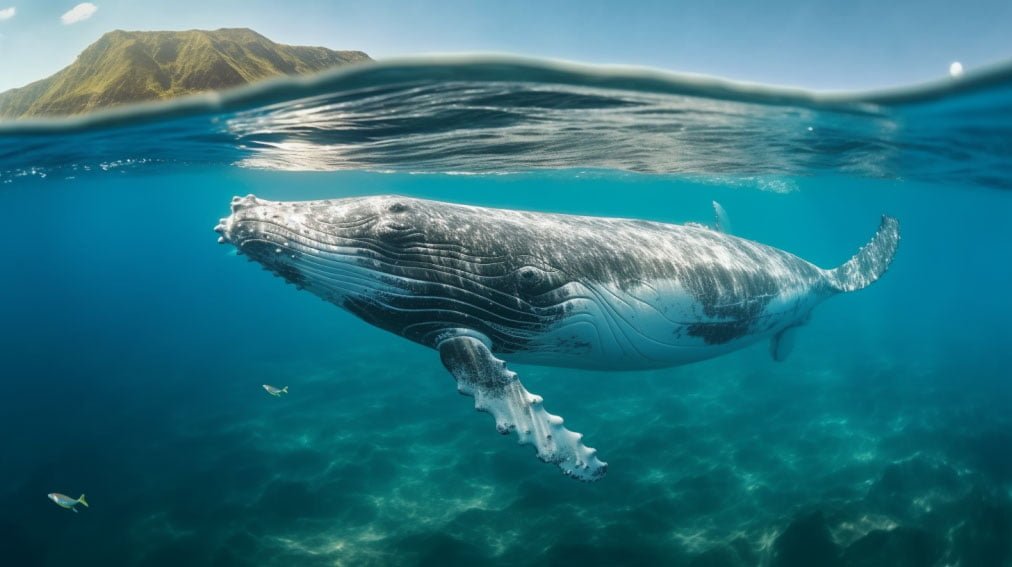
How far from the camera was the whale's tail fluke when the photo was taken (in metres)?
9.53

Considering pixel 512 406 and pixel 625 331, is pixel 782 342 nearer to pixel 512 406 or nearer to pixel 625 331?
pixel 625 331

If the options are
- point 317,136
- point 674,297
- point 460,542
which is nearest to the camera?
point 674,297

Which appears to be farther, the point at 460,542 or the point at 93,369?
the point at 93,369

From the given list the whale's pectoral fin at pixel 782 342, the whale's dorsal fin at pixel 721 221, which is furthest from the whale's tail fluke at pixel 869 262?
the whale's dorsal fin at pixel 721 221

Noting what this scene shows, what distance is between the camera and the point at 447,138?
1437cm

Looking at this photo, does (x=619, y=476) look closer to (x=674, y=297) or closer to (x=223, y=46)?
(x=674, y=297)

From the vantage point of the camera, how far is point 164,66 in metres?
9.99

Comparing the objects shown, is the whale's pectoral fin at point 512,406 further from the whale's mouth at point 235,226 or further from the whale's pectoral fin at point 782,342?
the whale's pectoral fin at point 782,342

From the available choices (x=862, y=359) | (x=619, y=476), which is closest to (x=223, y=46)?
(x=619, y=476)

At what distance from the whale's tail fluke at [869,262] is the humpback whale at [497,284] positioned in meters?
5.08

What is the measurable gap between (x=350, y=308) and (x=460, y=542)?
18.5 ft

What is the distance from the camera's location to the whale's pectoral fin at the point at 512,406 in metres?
4.17

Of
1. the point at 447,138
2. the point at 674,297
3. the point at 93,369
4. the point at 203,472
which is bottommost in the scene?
the point at 93,369

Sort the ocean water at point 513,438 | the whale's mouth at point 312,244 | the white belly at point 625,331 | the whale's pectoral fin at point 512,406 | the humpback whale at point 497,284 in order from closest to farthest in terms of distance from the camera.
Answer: the whale's pectoral fin at point 512,406 < the humpback whale at point 497,284 < the whale's mouth at point 312,244 < the white belly at point 625,331 < the ocean water at point 513,438
